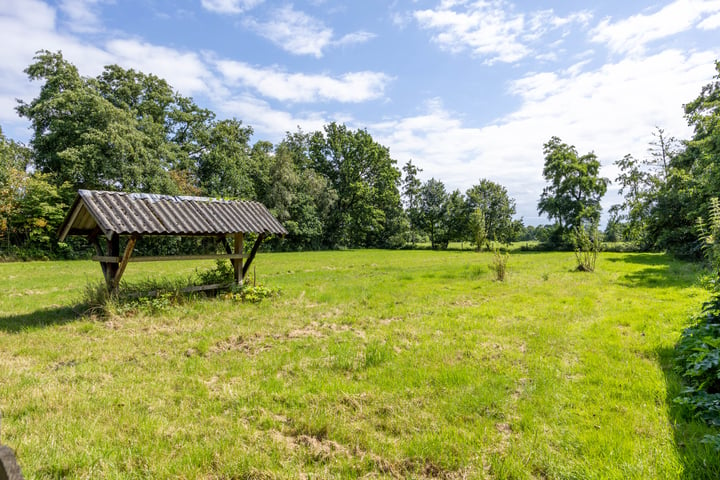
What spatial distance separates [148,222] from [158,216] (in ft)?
1.34

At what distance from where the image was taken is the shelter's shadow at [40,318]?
7609 millimetres

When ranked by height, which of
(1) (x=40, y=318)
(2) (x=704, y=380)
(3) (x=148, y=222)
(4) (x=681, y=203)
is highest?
(4) (x=681, y=203)

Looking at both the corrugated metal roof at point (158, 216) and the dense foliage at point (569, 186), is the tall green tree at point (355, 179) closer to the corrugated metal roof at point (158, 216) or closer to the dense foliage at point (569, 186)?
the dense foliage at point (569, 186)

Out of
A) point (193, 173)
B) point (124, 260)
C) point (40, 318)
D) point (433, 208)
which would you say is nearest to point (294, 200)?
point (193, 173)

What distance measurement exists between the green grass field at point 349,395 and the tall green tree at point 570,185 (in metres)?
45.1

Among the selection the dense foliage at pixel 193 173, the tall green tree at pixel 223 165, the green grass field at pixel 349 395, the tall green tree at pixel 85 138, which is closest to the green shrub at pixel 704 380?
the green grass field at pixel 349 395

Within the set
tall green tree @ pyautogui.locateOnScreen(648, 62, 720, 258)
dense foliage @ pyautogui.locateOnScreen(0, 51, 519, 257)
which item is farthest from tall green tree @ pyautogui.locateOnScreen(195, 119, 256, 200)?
tall green tree @ pyautogui.locateOnScreen(648, 62, 720, 258)

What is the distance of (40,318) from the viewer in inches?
329

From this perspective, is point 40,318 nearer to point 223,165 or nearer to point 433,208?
point 223,165

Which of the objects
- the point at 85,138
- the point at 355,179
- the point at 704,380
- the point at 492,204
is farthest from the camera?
the point at 492,204

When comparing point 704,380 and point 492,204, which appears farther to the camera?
point 492,204

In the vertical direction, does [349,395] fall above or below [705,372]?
Answer: below

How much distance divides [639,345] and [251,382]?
21.7 feet

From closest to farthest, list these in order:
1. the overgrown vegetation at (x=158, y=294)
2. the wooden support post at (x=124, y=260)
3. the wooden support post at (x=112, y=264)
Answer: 1. the wooden support post at (x=124, y=260)
2. the wooden support post at (x=112, y=264)
3. the overgrown vegetation at (x=158, y=294)
